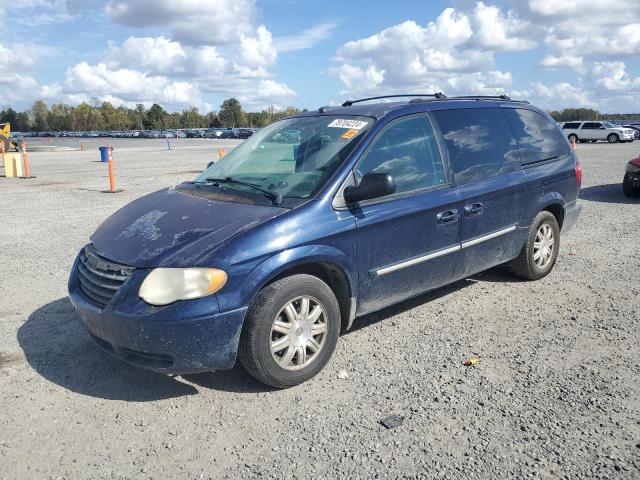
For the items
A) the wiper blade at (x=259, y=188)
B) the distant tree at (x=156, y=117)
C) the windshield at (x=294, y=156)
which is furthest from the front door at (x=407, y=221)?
the distant tree at (x=156, y=117)

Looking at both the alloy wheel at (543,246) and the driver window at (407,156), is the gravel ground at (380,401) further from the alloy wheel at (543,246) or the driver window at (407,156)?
the driver window at (407,156)

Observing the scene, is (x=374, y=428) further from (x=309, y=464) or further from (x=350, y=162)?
(x=350, y=162)

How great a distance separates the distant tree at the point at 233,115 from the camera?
412ft

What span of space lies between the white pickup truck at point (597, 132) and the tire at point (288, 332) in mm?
40766

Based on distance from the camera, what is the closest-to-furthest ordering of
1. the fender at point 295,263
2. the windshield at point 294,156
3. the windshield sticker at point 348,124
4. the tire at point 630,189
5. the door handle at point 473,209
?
1. the fender at point 295,263
2. the windshield at point 294,156
3. the windshield sticker at point 348,124
4. the door handle at point 473,209
5. the tire at point 630,189

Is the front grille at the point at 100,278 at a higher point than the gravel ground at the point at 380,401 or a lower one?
higher

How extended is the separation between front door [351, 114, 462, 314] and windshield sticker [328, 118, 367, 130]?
178 millimetres

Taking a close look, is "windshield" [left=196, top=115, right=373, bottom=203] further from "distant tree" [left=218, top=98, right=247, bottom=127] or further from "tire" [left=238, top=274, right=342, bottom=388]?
"distant tree" [left=218, top=98, right=247, bottom=127]

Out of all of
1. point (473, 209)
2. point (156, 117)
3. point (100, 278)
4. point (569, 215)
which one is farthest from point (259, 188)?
point (156, 117)

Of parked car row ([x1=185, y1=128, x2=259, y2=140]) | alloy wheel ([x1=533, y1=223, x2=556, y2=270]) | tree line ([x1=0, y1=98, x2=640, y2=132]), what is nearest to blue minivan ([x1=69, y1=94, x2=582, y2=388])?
alloy wheel ([x1=533, y1=223, x2=556, y2=270])

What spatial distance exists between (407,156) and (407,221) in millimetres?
557

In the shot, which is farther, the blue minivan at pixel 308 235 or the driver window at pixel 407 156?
the driver window at pixel 407 156

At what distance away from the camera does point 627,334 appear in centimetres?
448

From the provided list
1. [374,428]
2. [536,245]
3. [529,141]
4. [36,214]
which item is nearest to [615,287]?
[536,245]
